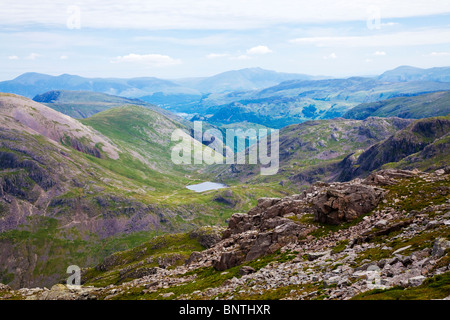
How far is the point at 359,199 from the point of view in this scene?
61.2 metres

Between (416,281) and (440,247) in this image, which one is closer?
(416,281)

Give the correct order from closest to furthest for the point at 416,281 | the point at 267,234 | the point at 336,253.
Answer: the point at 416,281, the point at 336,253, the point at 267,234

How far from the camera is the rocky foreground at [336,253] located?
105ft

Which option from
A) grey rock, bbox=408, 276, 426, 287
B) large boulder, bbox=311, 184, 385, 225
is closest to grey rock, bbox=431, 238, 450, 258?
grey rock, bbox=408, 276, 426, 287

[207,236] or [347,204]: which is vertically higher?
[347,204]

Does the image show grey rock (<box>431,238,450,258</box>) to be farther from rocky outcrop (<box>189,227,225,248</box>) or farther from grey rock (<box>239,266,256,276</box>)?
rocky outcrop (<box>189,227,225,248</box>)

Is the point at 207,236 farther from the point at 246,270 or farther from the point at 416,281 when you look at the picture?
the point at 416,281

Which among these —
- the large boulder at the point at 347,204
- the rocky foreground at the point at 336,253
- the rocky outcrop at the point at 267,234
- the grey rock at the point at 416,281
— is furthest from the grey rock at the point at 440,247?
the rocky outcrop at the point at 267,234

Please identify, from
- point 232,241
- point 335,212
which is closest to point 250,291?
point 335,212

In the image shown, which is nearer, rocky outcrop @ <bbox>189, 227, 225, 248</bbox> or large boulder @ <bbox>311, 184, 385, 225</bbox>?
large boulder @ <bbox>311, 184, 385, 225</bbox>

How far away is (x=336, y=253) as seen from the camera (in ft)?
157

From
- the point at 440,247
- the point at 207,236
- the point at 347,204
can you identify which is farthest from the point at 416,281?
the point at 207,236

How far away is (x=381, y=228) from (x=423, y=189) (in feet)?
52.2

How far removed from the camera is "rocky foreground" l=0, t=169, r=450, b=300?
32.0 meters
